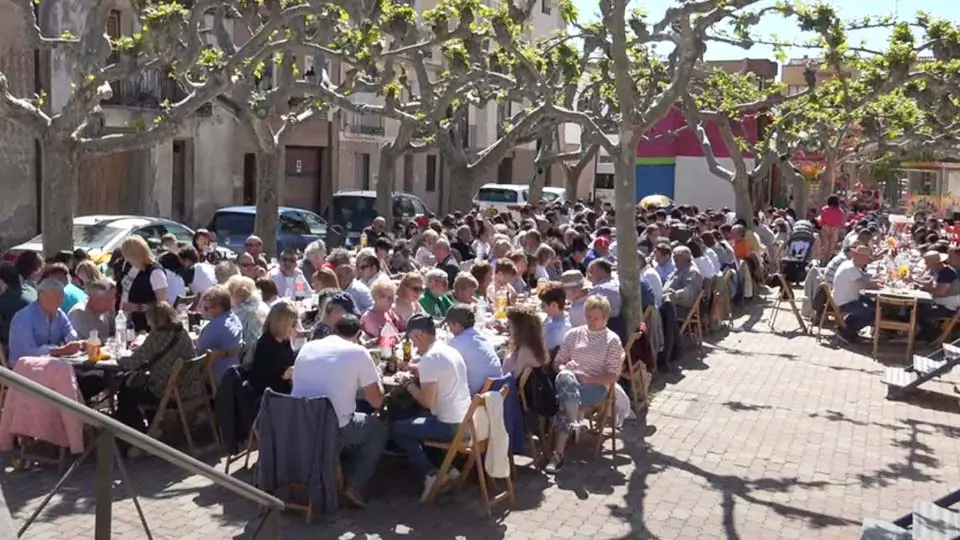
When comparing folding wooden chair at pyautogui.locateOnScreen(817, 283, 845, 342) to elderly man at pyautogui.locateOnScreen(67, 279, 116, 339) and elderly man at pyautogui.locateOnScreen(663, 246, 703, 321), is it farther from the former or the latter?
elderly man at pyautogui.locateOnScreen(67, 279, 116, 339)

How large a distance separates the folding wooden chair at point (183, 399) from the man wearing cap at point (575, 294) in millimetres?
3388

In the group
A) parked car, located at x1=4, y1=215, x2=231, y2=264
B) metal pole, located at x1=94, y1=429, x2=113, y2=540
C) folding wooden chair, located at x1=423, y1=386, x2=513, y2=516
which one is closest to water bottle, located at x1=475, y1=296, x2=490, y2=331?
folding wooden chair, located at x1=423, y1=386, x2=513, y2=516

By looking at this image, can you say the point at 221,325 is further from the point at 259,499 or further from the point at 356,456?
the point at 259,499

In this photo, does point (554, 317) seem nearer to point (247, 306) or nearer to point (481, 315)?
point (481, 315)

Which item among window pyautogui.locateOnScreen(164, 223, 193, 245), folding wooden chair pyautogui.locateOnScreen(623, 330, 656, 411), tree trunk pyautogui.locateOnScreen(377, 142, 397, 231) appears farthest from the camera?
tree trunk pyautogui.locateOnScreen(377, 142, 397, 231)

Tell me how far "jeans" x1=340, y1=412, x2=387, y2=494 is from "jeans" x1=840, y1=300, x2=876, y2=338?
874 cm

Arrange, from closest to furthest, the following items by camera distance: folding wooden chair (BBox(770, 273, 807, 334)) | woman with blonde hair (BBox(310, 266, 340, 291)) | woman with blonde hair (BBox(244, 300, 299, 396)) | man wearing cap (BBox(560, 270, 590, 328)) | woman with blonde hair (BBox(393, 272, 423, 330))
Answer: woman with blonde hair (BBox(244, 300, 299, 396)) < woman with blonde hair (BBox(393, 272, 423, 330)) < man wearing cap (BBox(560, 270, 590, 328)) < woman with blonde hair (BBox(310, 266, 340, 291)) < folding wooden chair (BBox(770, 273, 807, 334))

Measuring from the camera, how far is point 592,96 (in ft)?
94.9

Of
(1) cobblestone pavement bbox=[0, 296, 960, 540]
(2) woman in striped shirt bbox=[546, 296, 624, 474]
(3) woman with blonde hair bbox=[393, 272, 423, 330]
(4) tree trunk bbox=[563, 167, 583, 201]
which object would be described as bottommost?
(1) cobblestone pavement bbox=[0, 296, 960, 540]

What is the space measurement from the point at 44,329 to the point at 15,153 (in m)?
16.6

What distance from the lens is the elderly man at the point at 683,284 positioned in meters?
12.8

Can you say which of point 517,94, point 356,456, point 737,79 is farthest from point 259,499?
point 737,79

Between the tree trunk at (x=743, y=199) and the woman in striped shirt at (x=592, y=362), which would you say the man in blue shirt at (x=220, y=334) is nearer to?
the woman in striped shirt at (x=592, y=362)

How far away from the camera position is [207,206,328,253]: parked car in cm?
1877
